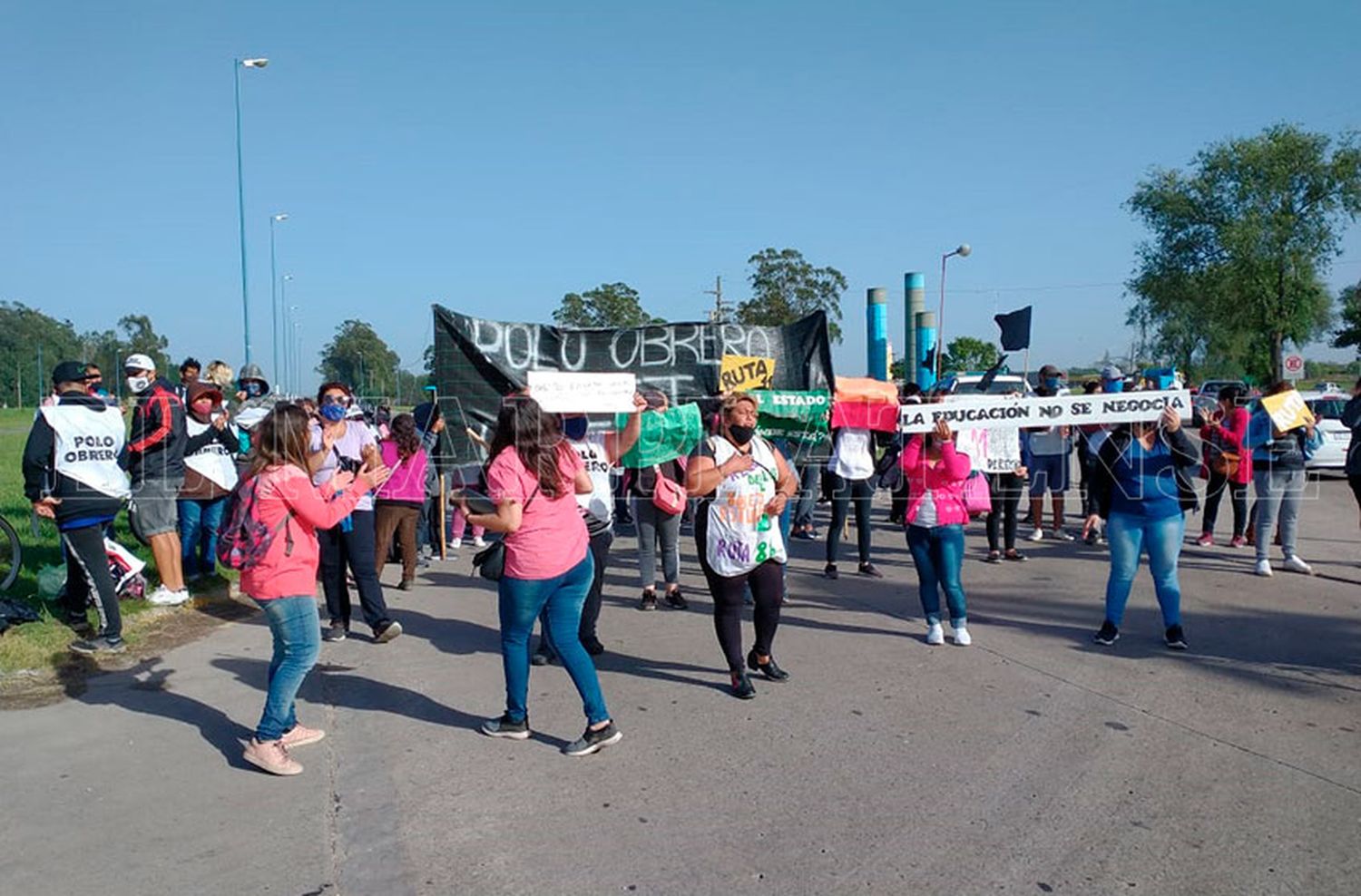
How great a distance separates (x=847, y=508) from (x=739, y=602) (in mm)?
4190

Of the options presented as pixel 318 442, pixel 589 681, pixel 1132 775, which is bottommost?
pixel 1132 775

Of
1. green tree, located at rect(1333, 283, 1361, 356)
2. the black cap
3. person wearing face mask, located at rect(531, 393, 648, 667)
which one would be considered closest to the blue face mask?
person wearing face mask, located at rect(531, 393, 648, 667)

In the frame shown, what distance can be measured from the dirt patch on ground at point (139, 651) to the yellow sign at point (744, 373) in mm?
5315

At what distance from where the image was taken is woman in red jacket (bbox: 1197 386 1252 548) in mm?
10570

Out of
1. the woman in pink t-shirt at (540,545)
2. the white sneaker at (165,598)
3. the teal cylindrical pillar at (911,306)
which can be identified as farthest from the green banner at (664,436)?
the teal cylindrical pillar at (911,306)

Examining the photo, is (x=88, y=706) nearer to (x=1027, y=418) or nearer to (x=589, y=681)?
(x=589, y=681)

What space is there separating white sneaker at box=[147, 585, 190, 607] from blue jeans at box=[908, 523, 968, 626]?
5906 mm

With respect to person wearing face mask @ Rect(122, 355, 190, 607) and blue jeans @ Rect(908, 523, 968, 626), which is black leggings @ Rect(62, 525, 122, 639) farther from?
blue jeans @ Rect(908, 523, 968, 626)

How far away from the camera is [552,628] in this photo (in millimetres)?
4984

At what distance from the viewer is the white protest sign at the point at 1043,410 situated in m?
6.75

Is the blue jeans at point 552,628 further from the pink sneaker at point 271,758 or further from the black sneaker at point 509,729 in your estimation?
the pink sneaker at point 271,758

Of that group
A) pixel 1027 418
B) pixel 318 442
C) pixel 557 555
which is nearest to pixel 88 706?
pixel 318 442

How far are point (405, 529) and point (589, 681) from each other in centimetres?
453

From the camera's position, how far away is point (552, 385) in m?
6.22
